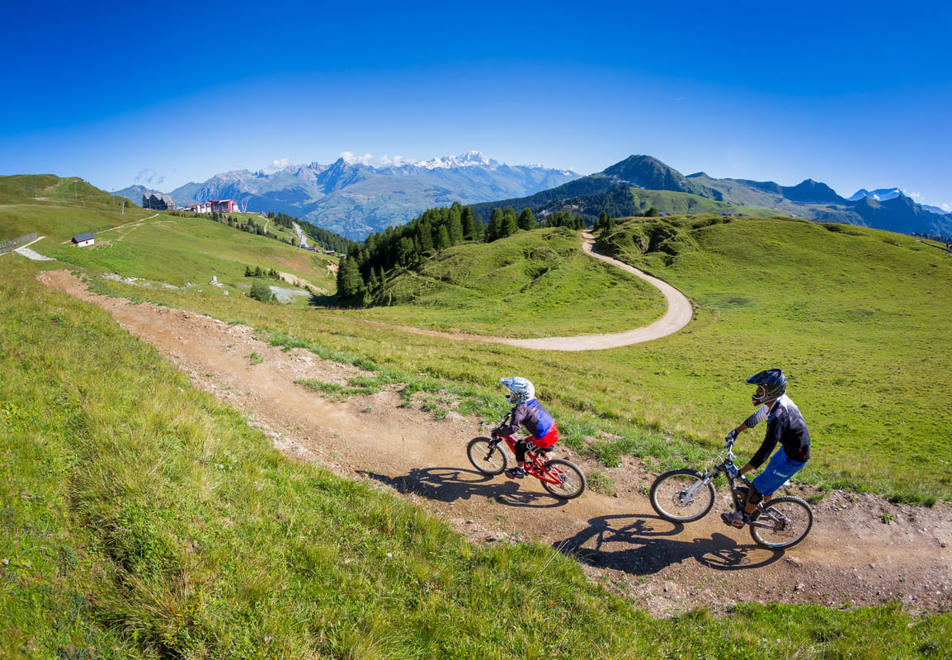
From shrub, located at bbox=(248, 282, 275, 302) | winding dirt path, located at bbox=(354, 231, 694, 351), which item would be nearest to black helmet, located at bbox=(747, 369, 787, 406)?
winding dirt path, located at bbox=(354, 231, 694, 351)

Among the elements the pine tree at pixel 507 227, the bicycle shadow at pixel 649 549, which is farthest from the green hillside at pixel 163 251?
the bicycle shadow at pixel 649 549

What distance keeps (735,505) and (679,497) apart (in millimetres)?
1080

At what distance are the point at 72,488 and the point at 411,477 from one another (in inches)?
237

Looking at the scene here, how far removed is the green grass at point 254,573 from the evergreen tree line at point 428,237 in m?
81.4

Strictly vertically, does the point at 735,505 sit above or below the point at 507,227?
below

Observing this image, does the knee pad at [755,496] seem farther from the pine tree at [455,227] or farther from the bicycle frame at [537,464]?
the pine tree at [455,227]

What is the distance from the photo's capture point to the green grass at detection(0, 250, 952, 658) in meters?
3.85

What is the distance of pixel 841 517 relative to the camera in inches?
344

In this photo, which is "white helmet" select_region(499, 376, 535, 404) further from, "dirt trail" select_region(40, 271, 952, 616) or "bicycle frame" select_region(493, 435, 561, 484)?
"dirt trail" select_region(40, 271, 952, 616)

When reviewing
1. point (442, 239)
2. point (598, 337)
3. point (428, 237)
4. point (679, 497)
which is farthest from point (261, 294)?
point (679, 497)

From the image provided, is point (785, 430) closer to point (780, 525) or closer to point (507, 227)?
point (780, 525)

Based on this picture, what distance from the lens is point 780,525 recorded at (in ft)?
25.7

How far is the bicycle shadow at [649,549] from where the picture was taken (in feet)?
24.4

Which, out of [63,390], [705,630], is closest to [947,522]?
[705,630]
